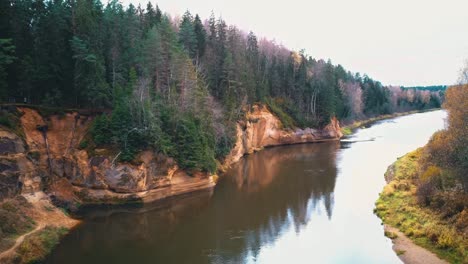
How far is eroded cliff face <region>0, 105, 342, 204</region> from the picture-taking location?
3050 cm

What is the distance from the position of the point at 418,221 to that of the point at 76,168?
29254 mm

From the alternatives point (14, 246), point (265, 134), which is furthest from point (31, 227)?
point (265, 134)

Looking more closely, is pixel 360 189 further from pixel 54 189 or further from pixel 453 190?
pixel 54 189

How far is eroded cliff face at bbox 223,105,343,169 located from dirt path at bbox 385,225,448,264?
29.4 metres

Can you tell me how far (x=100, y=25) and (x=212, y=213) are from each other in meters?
27.6

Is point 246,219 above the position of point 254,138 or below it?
below

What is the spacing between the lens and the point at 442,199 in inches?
1054

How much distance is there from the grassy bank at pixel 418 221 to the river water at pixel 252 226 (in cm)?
151

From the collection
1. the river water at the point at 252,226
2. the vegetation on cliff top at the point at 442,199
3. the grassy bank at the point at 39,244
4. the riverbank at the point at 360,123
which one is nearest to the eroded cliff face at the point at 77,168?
the river water at the point at 252,226

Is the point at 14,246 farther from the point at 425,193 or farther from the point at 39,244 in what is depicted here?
the point at 425,193

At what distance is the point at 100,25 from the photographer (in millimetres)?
43844

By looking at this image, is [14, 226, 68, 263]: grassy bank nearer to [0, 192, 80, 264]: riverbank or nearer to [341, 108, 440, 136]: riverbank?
[0, 192, 80, 264]: riverbank

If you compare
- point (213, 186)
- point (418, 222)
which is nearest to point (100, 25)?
point (213, 186)

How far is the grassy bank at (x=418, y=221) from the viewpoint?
843 inches
